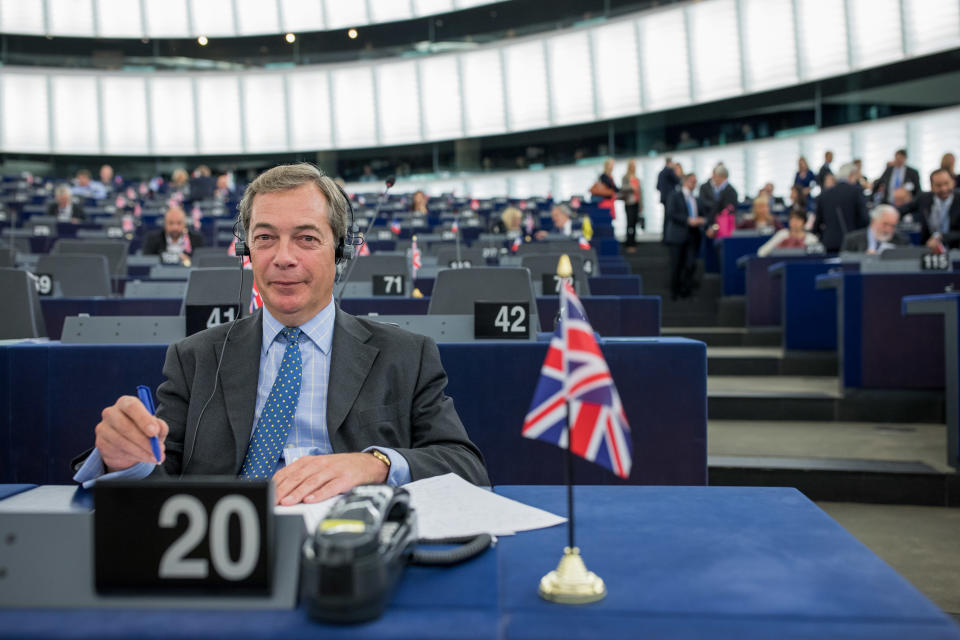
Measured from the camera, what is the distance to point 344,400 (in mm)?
1550

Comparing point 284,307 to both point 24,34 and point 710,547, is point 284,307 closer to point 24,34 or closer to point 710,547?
point 710,547

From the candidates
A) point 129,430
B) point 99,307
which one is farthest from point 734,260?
point 129,430

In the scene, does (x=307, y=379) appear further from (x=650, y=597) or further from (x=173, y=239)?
(x=173, y=239)

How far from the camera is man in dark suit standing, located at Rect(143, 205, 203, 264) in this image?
7.15 metres

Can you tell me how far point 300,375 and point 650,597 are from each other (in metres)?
0.92

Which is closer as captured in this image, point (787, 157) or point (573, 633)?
point (573, 633)

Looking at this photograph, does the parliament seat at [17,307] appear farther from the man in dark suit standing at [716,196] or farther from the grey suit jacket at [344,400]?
the man in dark suit standing at [716,196]

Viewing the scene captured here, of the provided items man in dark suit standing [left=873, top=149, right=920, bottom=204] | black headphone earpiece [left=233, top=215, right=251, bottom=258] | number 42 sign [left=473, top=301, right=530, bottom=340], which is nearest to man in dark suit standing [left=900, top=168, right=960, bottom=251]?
man in dark suit standing [left=873, top=149, right=920, bottom=204]

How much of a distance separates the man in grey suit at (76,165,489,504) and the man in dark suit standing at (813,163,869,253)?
7807 mm

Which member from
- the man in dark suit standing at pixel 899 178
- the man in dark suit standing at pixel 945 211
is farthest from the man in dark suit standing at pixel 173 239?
the man in dark suit standing at pixel 899 178

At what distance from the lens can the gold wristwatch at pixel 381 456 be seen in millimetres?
1373

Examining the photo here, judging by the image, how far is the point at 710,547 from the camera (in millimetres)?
979

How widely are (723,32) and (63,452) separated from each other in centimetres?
1678

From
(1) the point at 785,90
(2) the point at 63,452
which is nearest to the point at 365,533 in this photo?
(2) the point at 63,452
